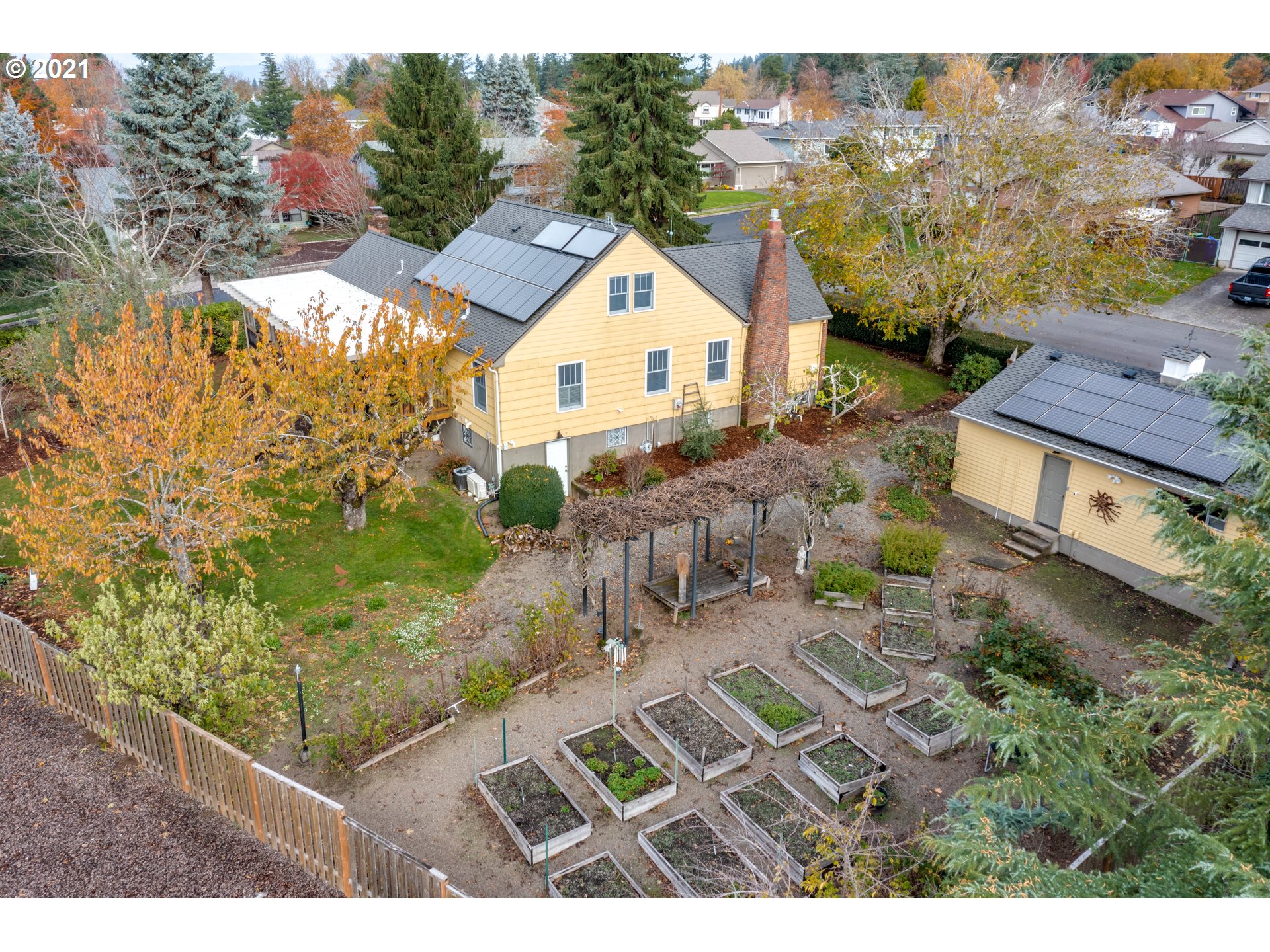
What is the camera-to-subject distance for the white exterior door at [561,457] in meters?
24.0

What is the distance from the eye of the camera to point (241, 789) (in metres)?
12.3

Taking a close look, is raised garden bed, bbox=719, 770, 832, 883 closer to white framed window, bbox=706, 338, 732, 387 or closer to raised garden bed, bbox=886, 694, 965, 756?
raised garden bed, bbox=886, 694, 965, 756

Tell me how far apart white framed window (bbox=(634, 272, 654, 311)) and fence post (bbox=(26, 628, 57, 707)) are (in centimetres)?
1562

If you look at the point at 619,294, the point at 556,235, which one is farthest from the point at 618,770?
the point at 556,235

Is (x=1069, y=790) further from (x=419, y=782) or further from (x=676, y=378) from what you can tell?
(x=676, y=378)

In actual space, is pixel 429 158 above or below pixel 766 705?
above

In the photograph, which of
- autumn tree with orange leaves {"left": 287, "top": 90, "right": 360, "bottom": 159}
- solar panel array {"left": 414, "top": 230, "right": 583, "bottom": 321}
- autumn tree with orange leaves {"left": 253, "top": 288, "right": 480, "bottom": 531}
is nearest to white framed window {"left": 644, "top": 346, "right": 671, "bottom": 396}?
solar panel array {"left": 414, "top": 230, "right": 583, "bottom": 321}

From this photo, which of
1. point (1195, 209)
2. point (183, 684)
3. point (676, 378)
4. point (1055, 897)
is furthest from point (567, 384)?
point (1195, 209)

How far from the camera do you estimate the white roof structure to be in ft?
86.4

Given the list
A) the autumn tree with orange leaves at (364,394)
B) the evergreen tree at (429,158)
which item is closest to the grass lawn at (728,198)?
the evergreen tree at (429,158)

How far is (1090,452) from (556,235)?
48.7 ft

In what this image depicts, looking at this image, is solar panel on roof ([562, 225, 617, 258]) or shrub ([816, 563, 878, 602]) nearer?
shrub ([816, 563, 878, 602])

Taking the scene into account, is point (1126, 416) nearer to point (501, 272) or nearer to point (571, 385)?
point (571, 385)

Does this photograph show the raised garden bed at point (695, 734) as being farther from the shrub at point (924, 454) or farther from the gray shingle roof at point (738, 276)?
the gray shingle roof at point (738, 276)
